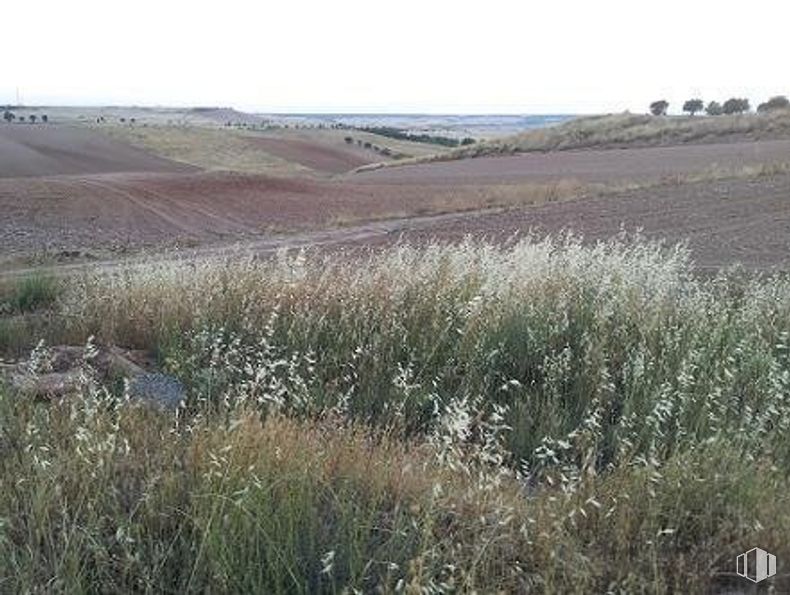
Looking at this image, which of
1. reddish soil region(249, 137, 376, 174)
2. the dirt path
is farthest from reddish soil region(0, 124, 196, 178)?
the dirt path

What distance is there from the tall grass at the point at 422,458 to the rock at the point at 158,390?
130 millimetres

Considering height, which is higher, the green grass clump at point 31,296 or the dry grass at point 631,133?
the dry grass at point 631,133

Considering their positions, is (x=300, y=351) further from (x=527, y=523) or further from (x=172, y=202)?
(x=172, y=202)

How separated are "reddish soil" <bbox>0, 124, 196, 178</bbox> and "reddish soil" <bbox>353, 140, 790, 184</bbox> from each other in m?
16.5

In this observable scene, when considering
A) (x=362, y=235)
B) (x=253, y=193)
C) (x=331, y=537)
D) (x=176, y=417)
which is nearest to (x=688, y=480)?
(x=331, y=537)

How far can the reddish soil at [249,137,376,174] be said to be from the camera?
245 ft

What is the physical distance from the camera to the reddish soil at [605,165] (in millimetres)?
39094

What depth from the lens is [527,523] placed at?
3594mm

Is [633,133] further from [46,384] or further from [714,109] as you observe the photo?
[46,384]

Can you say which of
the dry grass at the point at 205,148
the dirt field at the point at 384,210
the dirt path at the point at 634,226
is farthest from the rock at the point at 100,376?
the dry grass at the point at 205,148

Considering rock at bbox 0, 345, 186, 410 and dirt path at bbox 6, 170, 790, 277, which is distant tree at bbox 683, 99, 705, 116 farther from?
rock at bbox 0, 345, 186, 410

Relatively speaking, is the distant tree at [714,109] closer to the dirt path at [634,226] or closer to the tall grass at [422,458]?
the dirt path at [634,226]

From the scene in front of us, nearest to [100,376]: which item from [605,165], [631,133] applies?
[605,165]

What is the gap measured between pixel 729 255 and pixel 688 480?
11640mm
